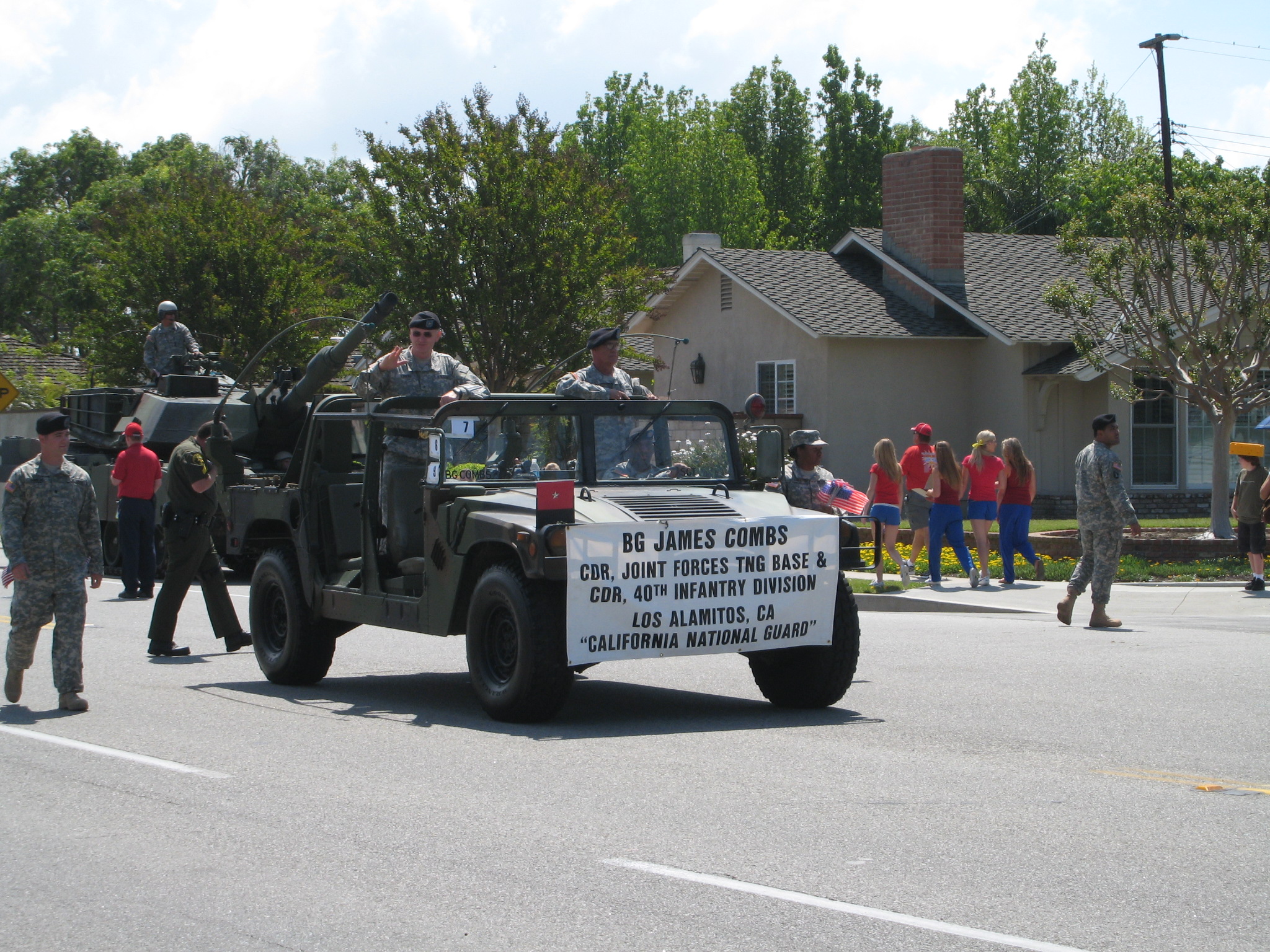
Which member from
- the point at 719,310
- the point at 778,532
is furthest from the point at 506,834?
the point at 719,310

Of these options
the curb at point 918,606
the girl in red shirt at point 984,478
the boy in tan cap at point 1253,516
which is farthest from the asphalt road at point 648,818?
the girl in red shirt at point 984,478

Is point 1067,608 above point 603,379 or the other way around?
the other way around

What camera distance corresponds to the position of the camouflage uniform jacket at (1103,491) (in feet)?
44.1

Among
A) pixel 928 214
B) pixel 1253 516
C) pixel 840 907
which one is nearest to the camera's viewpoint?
pixel 840 907

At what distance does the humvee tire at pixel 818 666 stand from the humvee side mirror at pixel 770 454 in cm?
84

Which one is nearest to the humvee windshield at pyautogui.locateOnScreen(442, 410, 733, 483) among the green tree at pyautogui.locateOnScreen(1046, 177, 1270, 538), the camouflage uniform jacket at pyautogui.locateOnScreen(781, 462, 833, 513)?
the camouflage uniform jacket at pyautogui.locateOnScreen(781, 462, 833, 513)

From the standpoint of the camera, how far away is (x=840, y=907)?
5.04 m

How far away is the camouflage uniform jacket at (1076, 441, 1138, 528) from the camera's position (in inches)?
529

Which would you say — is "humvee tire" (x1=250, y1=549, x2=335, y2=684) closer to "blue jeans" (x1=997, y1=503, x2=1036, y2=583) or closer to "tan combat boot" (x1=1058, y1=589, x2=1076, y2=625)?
"tan combat boot" (x1=1058, y1=589, x2=1076, y2=625)

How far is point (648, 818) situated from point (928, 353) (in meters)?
24.4

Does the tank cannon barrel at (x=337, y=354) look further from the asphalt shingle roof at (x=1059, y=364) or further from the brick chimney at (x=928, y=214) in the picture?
the brick chimney at (x=928, y=214)

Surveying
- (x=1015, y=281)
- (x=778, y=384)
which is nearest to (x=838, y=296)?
(x=778, y=384)

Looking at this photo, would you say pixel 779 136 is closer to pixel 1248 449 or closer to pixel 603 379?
pixel 1248 449

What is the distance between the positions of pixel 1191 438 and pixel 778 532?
22170 mm
